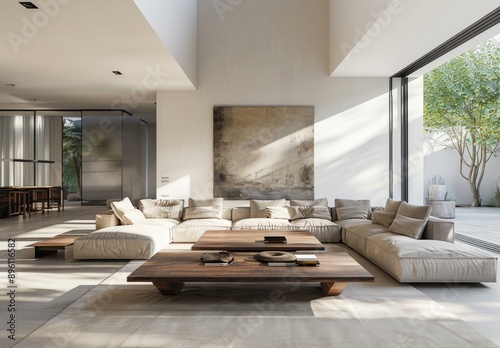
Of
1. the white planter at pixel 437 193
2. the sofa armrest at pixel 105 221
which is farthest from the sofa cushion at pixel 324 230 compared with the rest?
the white planter at pixel 437 193

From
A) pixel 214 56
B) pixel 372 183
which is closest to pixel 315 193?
pixel 372 183

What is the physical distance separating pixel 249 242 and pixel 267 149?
138 inches

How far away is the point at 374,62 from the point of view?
285 inches

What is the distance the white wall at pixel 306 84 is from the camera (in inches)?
328

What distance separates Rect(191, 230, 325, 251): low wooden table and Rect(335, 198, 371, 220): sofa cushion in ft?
4.68

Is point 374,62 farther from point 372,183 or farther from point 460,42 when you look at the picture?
point 372,183

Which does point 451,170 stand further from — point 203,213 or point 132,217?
point 132,217

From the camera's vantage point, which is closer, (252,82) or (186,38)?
(186,38)

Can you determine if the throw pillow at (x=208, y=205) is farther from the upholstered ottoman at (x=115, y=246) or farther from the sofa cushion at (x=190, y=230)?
the upholstered ottoman at (x=115, y=246)

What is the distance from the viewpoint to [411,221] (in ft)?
16.9

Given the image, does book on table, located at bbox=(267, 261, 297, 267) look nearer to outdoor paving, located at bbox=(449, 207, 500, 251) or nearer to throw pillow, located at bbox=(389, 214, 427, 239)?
throw pillow, located at bbox=(389, 214, 427, 239)

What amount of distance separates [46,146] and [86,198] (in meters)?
1.97

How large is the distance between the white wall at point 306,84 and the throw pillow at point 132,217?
212 cm

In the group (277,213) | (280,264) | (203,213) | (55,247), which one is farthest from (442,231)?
(55,247)
